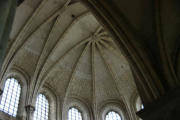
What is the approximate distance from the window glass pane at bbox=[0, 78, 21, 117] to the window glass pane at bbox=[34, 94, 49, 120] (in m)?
1.45

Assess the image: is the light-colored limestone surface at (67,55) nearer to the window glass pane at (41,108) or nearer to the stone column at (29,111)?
the stone column at (29,111)

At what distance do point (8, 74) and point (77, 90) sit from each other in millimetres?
5661

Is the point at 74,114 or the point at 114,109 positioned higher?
the point at 114,109

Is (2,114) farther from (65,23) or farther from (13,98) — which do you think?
(65,23)

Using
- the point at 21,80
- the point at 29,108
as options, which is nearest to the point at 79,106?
the point at 29,108

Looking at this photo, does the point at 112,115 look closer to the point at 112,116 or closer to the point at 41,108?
the point at 112,116

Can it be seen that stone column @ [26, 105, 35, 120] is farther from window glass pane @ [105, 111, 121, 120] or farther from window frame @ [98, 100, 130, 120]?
window glass pane @ [105, 111, 121, 120]

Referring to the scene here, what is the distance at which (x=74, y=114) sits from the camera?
19.7 meters

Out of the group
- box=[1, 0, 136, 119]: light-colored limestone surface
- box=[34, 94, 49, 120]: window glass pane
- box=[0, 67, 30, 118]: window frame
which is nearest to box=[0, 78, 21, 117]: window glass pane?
box=[0, 67, 30, 118]: window frame

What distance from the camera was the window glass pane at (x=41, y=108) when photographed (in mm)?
17578

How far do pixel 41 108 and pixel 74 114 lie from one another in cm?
266

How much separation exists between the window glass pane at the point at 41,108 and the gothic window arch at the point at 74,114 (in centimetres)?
179

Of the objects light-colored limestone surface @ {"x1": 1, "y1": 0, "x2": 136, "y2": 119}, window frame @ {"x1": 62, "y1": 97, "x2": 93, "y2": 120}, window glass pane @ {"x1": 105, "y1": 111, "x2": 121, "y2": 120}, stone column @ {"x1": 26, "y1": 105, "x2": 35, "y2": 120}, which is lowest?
stone column @ {"x1": 26, "y1": 105, "x2": 35, "y2": 120}

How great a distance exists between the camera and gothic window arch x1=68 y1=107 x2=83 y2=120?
19398 millimetres
